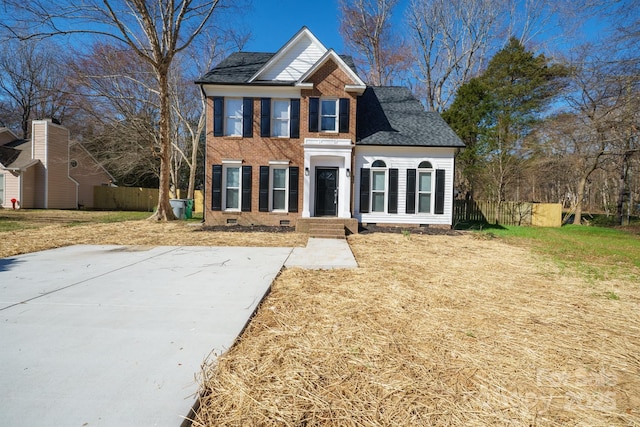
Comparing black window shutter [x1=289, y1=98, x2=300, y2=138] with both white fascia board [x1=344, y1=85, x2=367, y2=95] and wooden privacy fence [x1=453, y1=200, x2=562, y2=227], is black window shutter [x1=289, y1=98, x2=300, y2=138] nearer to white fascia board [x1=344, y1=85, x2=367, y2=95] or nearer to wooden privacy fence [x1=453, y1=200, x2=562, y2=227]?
white fascia board [x1=344, y1=85, x2=367, y2=95]

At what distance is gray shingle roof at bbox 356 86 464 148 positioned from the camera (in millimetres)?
12584

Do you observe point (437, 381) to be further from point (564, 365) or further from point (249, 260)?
point (249, 260)

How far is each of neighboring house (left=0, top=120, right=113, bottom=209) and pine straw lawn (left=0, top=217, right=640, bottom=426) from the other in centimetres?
2532

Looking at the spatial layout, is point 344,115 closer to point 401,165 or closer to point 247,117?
point 401,165

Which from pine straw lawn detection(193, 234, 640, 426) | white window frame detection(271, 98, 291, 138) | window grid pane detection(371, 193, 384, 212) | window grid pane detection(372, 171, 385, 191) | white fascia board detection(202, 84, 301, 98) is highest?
white fascia board detection(202, 84, 301, 98)

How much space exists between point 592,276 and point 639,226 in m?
17.3

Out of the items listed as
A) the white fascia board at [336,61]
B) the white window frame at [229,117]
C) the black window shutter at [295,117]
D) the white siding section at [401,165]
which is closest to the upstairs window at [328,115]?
the black window shutter at [295,117]

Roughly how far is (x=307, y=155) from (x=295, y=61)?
14.3 ft

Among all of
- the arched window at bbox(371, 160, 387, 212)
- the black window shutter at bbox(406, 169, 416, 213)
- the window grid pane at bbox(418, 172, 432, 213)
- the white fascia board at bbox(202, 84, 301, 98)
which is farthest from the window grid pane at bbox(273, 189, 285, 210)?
the window grid pane at bbox(418, 172, 432, 213)

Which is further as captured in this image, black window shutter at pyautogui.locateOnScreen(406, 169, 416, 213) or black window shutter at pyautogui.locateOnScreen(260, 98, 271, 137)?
black window shutter at pyautogui.locateOnScreen(406, 169, 416, 213)

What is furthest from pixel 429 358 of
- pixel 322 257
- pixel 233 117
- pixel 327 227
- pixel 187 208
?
pixel 187 208

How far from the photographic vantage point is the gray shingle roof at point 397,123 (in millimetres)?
12584

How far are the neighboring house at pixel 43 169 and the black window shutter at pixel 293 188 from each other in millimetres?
20298

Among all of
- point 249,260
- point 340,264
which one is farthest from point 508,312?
point 249,260
